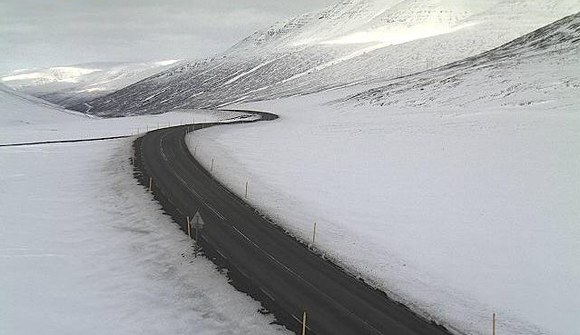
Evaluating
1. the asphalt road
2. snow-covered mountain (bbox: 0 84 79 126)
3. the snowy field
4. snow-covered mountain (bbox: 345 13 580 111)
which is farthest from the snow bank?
snow-covered mountain (bbox: 0 84 79 126)

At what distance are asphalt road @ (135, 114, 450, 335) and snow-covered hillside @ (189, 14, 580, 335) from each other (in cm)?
120

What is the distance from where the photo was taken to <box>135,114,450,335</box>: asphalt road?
14602mm

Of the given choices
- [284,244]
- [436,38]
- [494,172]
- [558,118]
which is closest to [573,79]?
[558,118]

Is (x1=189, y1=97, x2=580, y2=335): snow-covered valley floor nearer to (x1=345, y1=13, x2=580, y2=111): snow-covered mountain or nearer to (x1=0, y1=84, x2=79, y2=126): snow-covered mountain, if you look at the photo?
(x1=345, y1=13, x2=580, y2=111): snow-covered mountain

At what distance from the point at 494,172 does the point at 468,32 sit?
172 meters

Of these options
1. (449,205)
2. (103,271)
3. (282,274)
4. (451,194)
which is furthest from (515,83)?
(103,271)

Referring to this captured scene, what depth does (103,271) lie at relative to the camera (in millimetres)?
18203

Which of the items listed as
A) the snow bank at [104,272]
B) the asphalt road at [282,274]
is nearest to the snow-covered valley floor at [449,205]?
the asphalt road at [282,274]

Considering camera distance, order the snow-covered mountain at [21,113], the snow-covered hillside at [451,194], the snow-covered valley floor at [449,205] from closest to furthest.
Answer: the snow-covered valley floor at [449,205] < the snow-covered hillside at [451,194] < the snow-covered mountain at [21,113]

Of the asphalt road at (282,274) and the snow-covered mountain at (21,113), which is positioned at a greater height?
the snow-covered mountain at (21,113)

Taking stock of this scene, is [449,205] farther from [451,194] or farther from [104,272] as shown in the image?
[104,272]

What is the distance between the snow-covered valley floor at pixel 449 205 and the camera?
665 inches

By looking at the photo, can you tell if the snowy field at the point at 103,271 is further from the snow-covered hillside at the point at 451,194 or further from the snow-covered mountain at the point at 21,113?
the snow-covered mountain at the point at 21,113

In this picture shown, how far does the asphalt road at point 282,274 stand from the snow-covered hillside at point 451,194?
1202mm
